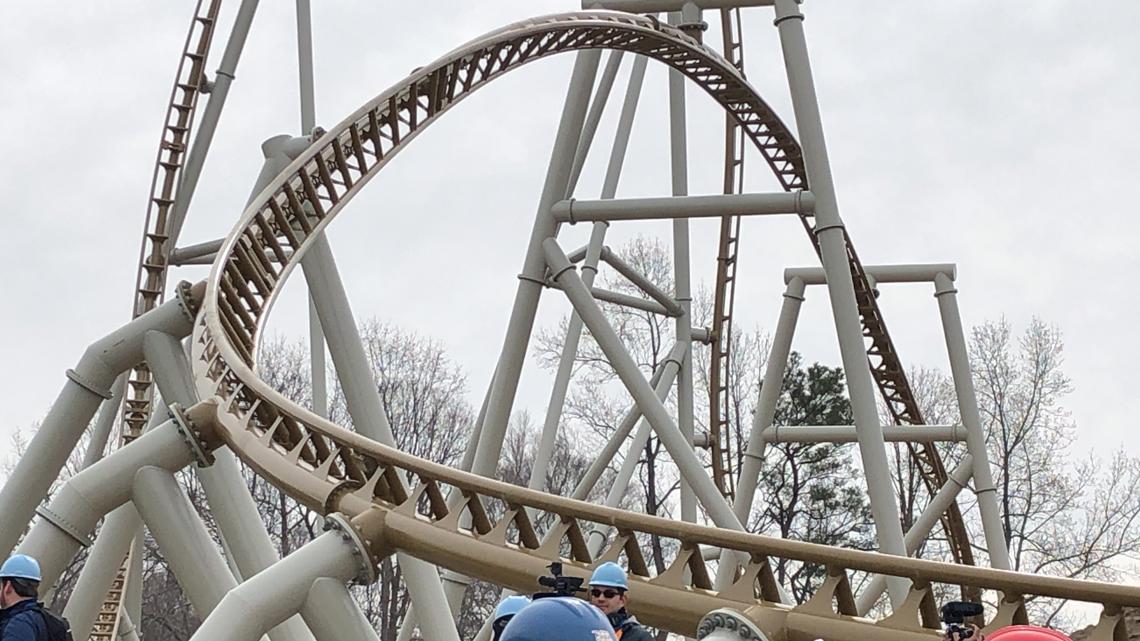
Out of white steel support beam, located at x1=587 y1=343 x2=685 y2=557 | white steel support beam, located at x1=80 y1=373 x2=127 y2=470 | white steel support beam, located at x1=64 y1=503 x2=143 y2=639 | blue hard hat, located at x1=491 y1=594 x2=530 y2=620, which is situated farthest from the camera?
white steel support beam, located at x1=587 y1=343 x2=685 y2=557

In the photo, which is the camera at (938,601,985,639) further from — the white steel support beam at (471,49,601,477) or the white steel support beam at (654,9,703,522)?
the white steel support beam at (654,9,703,522)

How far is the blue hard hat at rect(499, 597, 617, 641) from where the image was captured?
2008 mm

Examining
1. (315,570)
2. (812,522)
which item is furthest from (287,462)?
(812,522)

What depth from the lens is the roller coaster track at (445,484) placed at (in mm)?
5000

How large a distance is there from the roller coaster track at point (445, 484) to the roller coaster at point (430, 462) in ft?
0.04

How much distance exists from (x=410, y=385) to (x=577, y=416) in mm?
3466

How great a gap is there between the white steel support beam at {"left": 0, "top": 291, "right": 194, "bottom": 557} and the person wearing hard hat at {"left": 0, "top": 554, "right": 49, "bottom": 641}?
3.69 metres

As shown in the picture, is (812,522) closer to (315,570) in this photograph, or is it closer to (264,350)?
(264,350)

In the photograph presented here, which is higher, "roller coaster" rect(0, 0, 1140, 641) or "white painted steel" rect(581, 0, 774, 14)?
"white painted steel" rect(581, 0, 774, 14)

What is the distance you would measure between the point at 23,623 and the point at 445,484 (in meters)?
2.53

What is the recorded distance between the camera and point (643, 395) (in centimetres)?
976

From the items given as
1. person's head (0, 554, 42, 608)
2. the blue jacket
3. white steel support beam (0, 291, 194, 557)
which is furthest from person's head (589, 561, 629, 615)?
white steel support beam (0, 291, 194, 557)

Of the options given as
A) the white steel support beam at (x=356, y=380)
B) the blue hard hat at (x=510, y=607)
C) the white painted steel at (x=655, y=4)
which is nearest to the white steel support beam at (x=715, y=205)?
the white painted steel at (x=655, y=4)

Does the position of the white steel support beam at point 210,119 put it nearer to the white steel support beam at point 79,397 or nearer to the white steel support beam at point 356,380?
the white steel support beam at point 356,380
